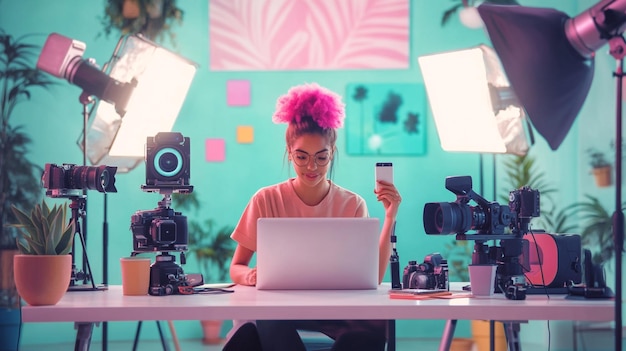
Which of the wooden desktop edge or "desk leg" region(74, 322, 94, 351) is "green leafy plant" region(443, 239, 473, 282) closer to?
the wooden desktop edge

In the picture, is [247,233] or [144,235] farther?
[247,233]

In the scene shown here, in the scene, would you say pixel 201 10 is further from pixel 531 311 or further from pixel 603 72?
pixel 531 311

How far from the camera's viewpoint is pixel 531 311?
79.2 inches

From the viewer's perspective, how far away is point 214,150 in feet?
19.8

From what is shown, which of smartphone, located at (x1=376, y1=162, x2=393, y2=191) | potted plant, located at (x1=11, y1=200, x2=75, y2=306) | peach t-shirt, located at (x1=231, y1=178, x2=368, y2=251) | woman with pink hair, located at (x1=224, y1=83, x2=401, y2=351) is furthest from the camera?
peach t-shirt, located at (x1=231, y1=178, x2=368, y2=251)

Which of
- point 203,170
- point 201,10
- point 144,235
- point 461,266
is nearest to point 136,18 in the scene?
point 201,10

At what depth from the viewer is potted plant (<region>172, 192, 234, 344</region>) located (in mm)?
5855

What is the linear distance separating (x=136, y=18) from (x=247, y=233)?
11.0 feet

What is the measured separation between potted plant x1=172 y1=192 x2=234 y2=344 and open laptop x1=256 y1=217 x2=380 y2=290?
11.4 ft

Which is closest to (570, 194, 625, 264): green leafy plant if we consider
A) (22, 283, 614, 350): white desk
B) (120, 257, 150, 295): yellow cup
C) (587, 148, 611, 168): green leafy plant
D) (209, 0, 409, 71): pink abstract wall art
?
(587, 148, 611, 168): green leafy plant

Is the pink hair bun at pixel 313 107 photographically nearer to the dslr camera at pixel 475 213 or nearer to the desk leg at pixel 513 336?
the dslr camera at pixel 475 213

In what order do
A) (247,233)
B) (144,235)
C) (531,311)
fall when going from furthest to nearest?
1. (247,233)
2. (144,235)
3. (531,311)

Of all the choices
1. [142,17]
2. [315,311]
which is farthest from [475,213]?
[142,17]

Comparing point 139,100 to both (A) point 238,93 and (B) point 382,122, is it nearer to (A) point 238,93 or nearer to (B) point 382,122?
(A) point 238,93
